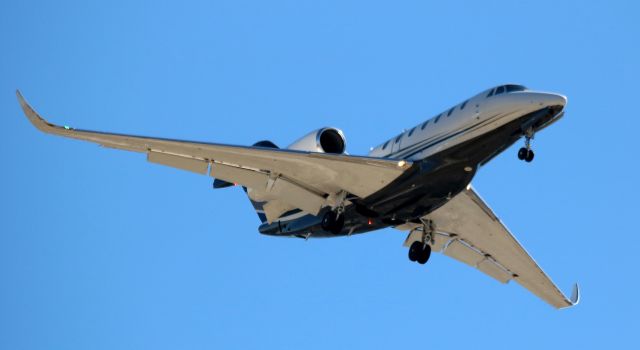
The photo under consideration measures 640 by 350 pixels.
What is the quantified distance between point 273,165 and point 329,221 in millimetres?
1836

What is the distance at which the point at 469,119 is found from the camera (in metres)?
22.2

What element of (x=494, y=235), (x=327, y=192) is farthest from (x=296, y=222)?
(x=494, y=235)

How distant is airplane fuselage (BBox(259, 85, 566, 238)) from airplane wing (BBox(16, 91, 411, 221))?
384 millimetres

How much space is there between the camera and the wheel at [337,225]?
23547 millimetres

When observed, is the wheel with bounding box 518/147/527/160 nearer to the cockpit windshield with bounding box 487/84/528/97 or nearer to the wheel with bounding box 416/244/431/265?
the cockpit windshield with bounding box 487/84/528/97

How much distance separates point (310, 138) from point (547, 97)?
5559 mm

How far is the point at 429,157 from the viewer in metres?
22.5

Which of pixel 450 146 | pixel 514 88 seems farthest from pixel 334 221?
pixel 514 88

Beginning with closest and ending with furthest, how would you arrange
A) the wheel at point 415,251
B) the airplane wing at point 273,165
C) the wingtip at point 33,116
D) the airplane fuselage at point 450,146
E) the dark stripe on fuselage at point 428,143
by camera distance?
the wingtip at point 33,116, the airplane fuselage at point 450,146, the airplane wing at point 273,165, the dark stripe on fuselage at point 428,143, the wheel at point 415,251

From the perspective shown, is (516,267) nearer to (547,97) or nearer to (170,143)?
(547,97)

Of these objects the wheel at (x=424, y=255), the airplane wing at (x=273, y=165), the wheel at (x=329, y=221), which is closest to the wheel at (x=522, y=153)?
the airplane wing at (x=273, y=165)

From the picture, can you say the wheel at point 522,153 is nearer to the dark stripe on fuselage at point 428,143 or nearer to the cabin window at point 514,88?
the dark stripe on fuselage at point 428,143

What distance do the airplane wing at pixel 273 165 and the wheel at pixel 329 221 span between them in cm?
42

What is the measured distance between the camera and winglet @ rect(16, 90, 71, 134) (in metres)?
20.8
